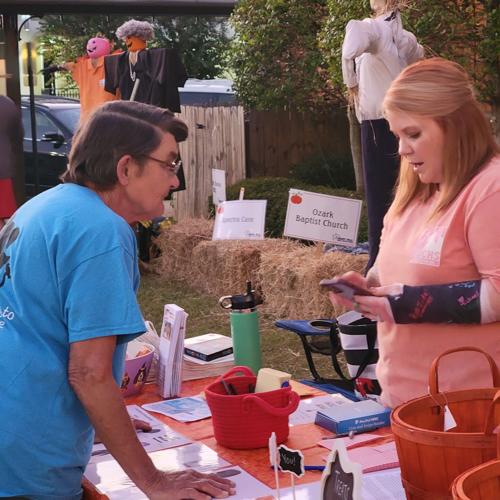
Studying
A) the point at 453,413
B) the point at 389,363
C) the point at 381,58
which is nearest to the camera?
the point at 453,413

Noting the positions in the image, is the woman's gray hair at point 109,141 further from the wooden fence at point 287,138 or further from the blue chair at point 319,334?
the wooden fence at point 287,138

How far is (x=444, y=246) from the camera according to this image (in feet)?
8.06

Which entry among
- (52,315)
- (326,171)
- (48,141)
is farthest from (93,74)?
(52,315)

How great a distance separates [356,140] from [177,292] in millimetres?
2683

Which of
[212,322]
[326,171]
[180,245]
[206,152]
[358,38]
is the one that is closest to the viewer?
[358,38]

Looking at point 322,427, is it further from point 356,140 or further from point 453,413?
point 356,140

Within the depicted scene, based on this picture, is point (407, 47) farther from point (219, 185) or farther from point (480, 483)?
point (480, 483)

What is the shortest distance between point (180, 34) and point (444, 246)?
15.6 meters

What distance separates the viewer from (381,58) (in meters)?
5.56

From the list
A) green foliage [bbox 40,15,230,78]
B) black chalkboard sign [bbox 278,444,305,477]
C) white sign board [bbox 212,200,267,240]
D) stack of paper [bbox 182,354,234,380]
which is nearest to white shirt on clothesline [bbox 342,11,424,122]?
white sign board [bbox 212,200,267,240]

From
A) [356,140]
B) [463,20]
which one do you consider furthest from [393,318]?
[356,140]

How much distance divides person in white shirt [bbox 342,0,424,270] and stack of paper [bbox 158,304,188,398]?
9.11ft

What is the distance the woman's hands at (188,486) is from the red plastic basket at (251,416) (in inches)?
10.3

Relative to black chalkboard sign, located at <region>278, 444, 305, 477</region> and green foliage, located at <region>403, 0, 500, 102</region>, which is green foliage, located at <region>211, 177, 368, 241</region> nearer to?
green foliage, located at <region>403, 0, 500, 102</region>
